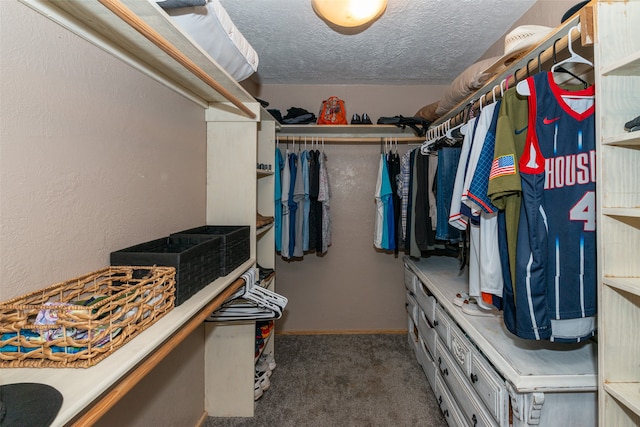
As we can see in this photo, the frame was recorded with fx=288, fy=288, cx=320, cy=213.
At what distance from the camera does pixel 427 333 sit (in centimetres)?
205

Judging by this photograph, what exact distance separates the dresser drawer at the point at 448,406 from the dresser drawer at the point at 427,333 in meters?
0.18

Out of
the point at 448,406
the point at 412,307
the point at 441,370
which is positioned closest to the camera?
the point at 448,406

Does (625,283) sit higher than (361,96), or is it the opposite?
(361,96)

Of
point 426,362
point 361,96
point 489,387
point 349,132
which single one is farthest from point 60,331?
point 361,96

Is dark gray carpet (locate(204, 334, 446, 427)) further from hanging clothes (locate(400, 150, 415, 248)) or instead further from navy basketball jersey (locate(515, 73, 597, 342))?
navy basketball jersey (locate(515, 73, 597, 342))

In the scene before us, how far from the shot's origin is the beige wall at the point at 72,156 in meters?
0.71

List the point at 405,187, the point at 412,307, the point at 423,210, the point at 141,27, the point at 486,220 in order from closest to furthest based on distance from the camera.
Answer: the point at 141,27 < the point at 486,220 < the point at 423,210 < the point at 405,187 < the point at 412,307

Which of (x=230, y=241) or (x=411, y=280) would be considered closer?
(x=230, y=241)

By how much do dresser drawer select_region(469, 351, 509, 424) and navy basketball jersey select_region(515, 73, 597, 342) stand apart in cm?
32

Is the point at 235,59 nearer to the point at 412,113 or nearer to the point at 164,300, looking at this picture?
the point at 164,300

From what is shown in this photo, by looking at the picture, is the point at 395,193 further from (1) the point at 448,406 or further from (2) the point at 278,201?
(1) the point at 448,406

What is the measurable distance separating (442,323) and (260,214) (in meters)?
1.46

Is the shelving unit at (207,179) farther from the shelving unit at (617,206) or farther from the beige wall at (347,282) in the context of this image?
the shelving unit at (617,206)

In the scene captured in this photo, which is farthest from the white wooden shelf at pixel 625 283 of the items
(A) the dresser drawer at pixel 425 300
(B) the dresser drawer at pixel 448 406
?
(A) the dresser drawer at pixel 425 300
